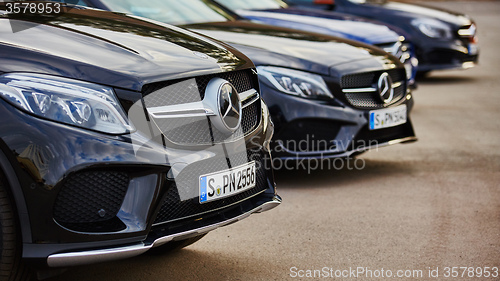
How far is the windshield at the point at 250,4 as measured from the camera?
7385mm

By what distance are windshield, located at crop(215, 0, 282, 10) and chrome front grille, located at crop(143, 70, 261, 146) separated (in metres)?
4.48

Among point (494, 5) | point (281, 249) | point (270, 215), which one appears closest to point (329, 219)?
point (270, 215)

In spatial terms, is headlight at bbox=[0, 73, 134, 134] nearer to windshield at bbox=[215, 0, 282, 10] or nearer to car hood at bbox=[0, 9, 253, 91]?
car hood at bbox=[0, 9, 253, 91]

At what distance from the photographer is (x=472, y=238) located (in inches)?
154

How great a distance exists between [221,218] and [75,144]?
2.50 feet

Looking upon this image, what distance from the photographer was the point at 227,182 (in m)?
2.96

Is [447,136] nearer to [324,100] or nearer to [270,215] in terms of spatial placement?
[324,100]

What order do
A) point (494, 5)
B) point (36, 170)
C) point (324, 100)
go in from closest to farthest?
point (36, 170)
point (324, 100)
point (494, 5)

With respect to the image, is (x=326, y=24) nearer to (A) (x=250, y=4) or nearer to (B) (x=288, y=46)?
(A) (x=250, y=4)

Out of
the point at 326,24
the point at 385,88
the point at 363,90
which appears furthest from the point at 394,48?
the point at 363,90

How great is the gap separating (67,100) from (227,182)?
788mm

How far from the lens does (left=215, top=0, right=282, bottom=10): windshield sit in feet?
24.2

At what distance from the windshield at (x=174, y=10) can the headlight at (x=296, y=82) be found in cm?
104

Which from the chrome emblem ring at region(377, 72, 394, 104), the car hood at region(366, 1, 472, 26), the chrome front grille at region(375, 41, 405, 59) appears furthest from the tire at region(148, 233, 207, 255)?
the car hood at region(366, 1, 472, 26)
